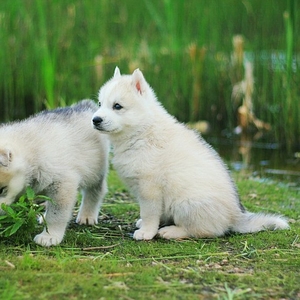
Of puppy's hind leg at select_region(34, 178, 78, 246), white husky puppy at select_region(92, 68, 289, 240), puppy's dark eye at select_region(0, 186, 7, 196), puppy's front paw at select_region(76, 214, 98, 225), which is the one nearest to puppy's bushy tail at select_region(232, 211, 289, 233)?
white husky puppy at select_region(92, 68, 289, 240)

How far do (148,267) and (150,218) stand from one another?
932 millimetres

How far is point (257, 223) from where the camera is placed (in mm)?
5641

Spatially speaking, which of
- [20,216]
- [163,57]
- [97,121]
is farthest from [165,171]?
[163,57]

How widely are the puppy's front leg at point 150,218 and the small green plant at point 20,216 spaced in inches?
33.2

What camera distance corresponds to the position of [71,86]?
11.5 meters

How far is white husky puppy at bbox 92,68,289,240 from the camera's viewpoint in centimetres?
540

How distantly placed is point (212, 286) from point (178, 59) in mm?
6884

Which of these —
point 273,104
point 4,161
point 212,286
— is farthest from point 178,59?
point 212,286

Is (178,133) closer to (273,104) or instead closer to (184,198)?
(184,198)

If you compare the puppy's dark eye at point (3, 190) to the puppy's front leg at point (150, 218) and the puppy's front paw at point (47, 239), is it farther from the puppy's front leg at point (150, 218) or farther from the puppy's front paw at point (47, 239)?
the puppy's front leg at point (150, 218)

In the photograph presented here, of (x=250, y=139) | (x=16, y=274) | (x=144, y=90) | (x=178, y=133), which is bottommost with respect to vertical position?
(x=250, y=139)

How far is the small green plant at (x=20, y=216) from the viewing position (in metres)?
4.85

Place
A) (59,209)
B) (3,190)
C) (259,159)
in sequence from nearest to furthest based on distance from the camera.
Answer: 1. (3,190)
2. (59,209)
3. (259,159)

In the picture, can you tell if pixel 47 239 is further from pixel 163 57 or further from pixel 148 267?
pixel 163 57
